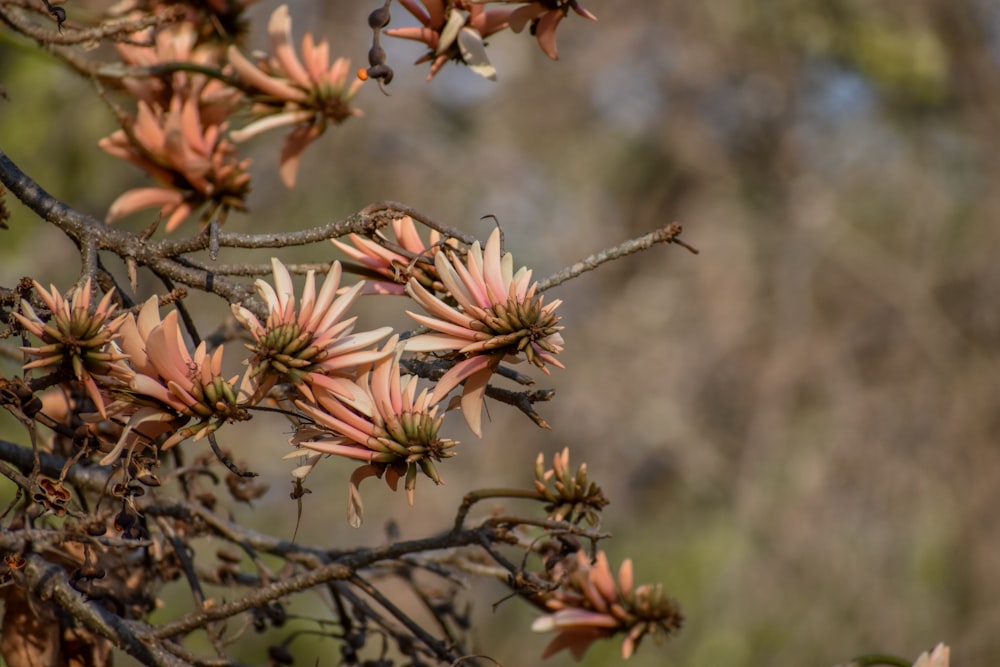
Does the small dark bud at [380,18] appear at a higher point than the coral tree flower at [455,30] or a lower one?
lower

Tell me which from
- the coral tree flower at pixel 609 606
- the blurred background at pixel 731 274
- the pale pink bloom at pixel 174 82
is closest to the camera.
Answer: the coral tree flower at pixel 609 606

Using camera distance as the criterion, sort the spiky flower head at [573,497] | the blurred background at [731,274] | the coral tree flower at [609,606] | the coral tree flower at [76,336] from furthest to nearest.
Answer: the blurred background at [731,274] → the coral tree flower at [609,606] → the spiky flower head at [573,497] → the coral tree flower at [76,336]

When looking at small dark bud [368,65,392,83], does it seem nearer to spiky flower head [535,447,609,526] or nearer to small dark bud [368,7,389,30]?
small dark bud [368,7,389,30]

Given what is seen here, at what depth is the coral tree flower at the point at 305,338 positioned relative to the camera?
946 millimetres

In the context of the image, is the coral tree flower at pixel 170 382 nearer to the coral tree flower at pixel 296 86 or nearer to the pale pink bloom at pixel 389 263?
the pale pink bloom at pixel 389 263

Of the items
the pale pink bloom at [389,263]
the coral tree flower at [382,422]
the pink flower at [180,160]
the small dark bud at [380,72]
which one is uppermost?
the pink flower at [180,160]

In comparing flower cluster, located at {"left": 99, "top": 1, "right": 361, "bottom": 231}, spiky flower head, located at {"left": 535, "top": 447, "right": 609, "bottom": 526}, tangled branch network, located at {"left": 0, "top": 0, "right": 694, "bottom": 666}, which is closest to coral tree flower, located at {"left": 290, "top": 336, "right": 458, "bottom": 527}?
tangled branch network, located at {"left": 0, "top": 0, "right": 694, "bottom": 666}

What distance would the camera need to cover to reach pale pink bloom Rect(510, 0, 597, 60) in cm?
132

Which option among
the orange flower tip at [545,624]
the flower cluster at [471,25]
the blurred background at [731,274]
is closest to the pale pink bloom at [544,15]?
the flower cluster at [471,25]

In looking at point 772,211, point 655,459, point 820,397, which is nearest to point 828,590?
point 820,397

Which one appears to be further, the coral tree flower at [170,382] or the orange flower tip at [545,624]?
the orange flower tip at [545,624]

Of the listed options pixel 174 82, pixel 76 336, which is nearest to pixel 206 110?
pixel 174 82

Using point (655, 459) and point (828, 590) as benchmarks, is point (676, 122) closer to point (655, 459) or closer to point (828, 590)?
point (655, 459)

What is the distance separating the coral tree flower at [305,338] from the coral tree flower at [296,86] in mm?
646
